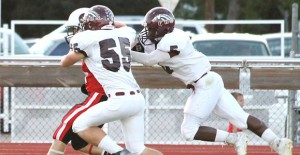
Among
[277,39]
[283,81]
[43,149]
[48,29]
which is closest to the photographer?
[283,81]

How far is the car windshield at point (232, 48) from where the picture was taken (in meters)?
17.3

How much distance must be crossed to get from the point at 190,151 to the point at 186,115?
2.43m

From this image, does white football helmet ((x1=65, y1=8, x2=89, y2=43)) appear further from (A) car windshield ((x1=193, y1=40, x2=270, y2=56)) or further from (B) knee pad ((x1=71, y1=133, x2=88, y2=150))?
(A) car windshield ((x1=193, y1=40, x2=270, y2=56))

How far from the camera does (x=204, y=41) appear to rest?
56.7 feet

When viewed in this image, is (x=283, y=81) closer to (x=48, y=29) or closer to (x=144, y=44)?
(x=144, y=44)

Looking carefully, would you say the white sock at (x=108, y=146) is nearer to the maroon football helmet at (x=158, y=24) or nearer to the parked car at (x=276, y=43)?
the maroon football helmet at (x=158, y=24)

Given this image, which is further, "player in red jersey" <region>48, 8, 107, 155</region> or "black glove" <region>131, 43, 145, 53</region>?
"black glove" <region>131, 43, 145, 53</region>

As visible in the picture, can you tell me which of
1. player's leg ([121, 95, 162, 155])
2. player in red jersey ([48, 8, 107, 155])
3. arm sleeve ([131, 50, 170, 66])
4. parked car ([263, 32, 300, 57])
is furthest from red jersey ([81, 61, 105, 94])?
parked car ([263, 32, 300, 57])

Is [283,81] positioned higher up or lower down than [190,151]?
higher up

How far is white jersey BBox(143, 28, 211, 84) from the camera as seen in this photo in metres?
10.8

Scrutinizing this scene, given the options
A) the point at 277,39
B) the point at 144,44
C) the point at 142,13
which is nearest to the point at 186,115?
the point at 144,44

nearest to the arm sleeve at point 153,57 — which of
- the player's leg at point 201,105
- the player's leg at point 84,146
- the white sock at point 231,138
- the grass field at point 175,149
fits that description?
the player's leg at point 201,105

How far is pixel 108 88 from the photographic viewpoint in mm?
10195

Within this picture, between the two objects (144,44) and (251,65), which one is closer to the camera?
(144,44)
